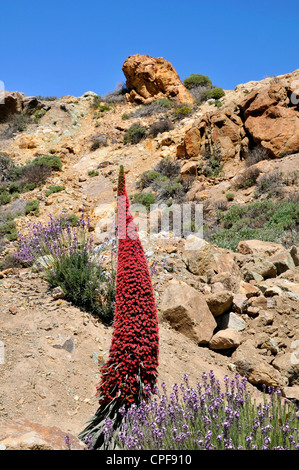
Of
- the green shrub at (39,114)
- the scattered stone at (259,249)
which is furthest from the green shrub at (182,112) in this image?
the scattered stone at (259,249)

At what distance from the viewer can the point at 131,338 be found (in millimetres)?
3275

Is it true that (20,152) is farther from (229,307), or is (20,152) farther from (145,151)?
(229,307)

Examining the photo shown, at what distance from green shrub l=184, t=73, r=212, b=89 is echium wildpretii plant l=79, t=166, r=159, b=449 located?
28441 millimetres

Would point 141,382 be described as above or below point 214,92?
below

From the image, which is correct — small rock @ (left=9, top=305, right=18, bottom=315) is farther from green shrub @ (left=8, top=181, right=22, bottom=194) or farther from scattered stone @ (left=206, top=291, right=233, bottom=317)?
green shrub @ (left=8, top=181, right=22, bottom=194)

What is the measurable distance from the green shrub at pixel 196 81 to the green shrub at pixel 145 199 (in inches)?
689

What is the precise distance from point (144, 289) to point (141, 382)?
0.86 meters

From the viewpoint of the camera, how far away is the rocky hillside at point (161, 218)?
4020 millimetres

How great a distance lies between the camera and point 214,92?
82.8 feet

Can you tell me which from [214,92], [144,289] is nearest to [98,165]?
[214,92]

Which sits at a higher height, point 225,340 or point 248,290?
point 248,290

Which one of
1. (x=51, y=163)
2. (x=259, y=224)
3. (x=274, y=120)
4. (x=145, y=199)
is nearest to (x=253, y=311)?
(x=259, y=224)

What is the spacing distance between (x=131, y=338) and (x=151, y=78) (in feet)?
88.3

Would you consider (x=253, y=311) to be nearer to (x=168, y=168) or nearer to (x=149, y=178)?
(x=149, y=178)
